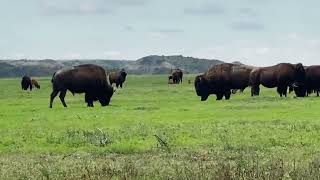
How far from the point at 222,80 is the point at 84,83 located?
521 inches

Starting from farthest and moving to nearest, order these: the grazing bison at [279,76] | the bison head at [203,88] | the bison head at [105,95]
A: the bison head at [203,88], the grazing bison at [279,76], the bison head at [105,95]

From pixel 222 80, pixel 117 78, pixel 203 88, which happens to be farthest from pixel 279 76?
pixel 117 78

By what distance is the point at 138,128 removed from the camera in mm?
22156

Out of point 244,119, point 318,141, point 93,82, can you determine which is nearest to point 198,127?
point 244,119

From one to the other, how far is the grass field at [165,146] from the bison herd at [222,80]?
1158cm

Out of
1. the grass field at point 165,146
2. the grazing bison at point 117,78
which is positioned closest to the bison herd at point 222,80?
the grass field at point 165,146

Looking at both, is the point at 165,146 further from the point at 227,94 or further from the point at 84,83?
the point at 227,94

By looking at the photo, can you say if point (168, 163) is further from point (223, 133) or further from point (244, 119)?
point (244, 119)

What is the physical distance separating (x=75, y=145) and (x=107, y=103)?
22172mm

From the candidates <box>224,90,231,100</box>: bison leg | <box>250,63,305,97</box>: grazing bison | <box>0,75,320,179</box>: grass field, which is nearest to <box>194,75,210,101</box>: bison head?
<box>224,90,231,100</box>: bison leg

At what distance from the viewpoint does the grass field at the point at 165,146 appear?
12.9m

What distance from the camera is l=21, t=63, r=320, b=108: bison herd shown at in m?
40.0

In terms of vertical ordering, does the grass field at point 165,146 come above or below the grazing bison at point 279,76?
below

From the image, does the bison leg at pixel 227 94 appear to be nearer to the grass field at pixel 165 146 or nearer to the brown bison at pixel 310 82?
the brown bison at pixel 310 82
